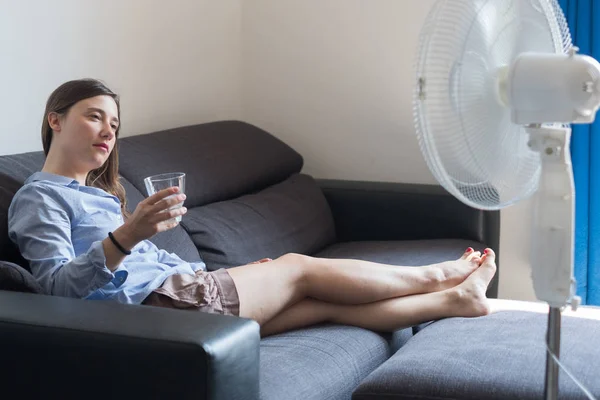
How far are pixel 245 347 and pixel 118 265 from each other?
403 mm

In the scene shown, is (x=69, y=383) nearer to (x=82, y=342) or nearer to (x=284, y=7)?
(x=82, y=342)

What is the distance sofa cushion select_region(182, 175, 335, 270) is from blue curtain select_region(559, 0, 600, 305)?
36.2 inches

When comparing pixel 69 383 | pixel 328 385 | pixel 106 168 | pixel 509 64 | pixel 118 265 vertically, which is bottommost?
pixel 328 385

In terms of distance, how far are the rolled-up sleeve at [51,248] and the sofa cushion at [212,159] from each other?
61cm

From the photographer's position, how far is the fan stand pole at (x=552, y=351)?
4.78 feet

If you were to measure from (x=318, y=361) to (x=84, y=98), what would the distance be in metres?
0.83

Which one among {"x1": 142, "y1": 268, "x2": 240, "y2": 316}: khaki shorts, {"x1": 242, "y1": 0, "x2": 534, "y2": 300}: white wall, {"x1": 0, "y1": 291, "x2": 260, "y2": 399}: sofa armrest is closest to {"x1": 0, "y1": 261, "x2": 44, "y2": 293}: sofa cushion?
{"x1": 0, "y1": 291, "x2": 260, "y2": 399}: sofa armrest

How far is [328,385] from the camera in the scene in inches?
79.8

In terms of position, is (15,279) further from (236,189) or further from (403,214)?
(403,214)

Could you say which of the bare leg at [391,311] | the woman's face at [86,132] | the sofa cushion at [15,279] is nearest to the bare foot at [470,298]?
the bare leg at [391,311]

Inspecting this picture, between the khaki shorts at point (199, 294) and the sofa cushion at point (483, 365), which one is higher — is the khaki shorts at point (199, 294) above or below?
above

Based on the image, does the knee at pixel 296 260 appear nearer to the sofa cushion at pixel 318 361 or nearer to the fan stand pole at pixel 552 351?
the sofa cushion at pixel 318 361

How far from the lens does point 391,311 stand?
7.88ft

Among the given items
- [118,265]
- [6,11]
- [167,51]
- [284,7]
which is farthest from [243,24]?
[118,265]
